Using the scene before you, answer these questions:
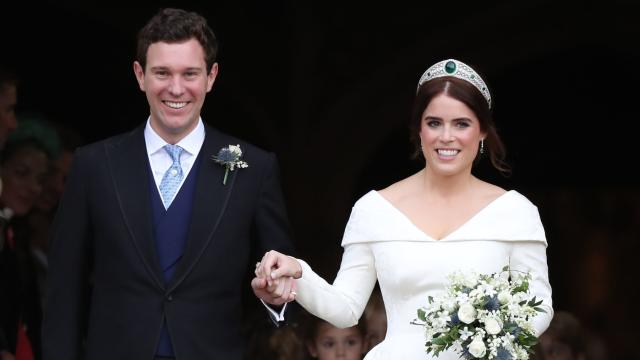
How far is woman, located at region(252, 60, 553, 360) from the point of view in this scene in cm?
548

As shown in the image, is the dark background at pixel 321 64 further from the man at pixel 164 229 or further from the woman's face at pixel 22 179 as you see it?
the man at pixel 164 229

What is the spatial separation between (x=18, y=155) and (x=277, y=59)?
4206mm

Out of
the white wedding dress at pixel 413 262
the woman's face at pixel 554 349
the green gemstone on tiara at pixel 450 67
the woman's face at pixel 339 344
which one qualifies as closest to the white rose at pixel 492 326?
the white wedding dress at pixel 413 262

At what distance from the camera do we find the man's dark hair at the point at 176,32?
543cm

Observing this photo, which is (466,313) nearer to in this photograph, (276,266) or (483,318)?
(483,318)

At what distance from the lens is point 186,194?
5.43m

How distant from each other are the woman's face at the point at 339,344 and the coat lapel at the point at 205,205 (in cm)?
191

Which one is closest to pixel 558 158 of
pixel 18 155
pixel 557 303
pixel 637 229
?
pixel 557 303

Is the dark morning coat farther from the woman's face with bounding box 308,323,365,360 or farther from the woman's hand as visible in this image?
the woman's face with bounding box 308,323,365,360

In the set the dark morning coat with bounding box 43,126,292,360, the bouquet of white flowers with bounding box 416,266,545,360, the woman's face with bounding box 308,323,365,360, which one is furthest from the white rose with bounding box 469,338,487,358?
the woman's face with bounding box 308,323,365,360

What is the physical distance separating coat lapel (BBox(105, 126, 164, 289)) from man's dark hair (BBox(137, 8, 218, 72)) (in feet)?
0.92

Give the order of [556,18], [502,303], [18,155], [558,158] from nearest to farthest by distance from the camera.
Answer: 1. [502,303]
2. [18,155]
3. [556,18]
4. [558,158]

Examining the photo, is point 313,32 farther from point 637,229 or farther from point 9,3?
point 637,229

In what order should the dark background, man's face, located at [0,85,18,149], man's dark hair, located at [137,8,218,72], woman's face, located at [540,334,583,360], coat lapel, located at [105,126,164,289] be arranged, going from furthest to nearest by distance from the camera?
the dark background → woman's face, located at [540,334,583,360] → man's face, located at [0,85,18,149] → man's dark hair, located at [137,8,218,72] → coat lapel, located at [105,126,164,289]
